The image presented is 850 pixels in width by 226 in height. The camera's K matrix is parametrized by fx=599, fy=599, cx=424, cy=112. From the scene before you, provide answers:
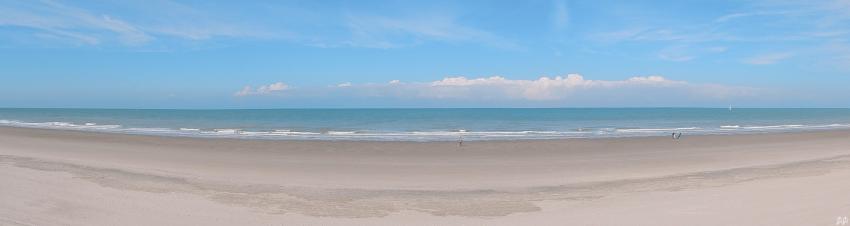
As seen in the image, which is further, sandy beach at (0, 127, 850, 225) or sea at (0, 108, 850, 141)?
sea at (0, 108, 850, 141)

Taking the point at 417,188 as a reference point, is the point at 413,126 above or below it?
above

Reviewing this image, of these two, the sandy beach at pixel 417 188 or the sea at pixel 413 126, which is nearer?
the sandy beach at pixel 417 188

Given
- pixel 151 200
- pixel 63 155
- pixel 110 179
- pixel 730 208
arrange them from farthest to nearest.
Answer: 1. pixel 63 155
2. pixel 110 179
3. pixel 151 200
4. pixel 730 208

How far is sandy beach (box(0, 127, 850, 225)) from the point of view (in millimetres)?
7352

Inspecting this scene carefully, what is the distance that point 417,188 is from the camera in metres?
10.9

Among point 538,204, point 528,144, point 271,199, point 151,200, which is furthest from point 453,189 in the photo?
point 528,144

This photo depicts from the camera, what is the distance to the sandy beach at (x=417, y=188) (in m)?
7.35

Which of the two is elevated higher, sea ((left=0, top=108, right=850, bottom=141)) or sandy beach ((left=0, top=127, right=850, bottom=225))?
sea ((left=0, top=108, right=850, bottom=141))

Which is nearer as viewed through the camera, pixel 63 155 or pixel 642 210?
pixel 642 210

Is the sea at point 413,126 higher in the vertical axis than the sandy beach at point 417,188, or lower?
higher

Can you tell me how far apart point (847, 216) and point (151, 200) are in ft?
28.9

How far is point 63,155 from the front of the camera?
661 inches

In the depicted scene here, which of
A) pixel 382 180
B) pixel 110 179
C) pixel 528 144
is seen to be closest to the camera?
pixel 110 179

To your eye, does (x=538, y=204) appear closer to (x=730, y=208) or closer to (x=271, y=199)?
(x=730, y=208)
